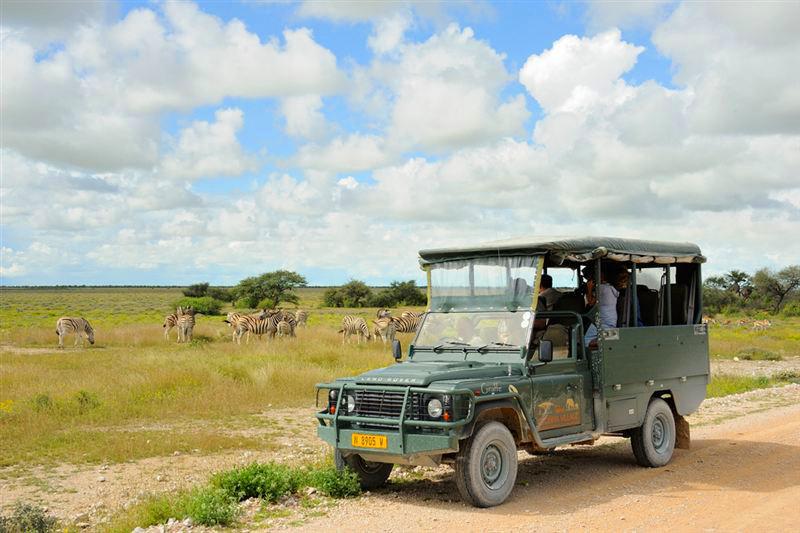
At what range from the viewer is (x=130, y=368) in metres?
22.6

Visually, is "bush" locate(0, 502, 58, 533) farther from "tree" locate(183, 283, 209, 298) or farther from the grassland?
"tree" locate(183, 283, 209, 298)

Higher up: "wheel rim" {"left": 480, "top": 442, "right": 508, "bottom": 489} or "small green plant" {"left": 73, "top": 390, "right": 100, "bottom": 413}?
"wheel rim" {"left": 480, "top": 442, "right": 508, "bottom": 489}

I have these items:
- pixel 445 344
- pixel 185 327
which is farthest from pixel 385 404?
pixel 185 327

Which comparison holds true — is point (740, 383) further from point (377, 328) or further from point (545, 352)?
point (377, 328)

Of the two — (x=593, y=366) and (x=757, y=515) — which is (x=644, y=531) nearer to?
(x=757, y=515)

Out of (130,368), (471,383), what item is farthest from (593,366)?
(130,368)

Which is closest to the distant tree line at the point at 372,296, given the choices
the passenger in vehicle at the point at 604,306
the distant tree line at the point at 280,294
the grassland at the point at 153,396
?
the distant tree line at the point at 280,294

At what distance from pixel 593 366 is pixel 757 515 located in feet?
8.66

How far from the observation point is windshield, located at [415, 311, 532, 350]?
984 centimetres

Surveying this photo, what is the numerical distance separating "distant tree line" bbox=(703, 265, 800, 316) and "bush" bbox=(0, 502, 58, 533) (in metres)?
69.1

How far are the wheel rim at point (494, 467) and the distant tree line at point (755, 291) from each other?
2651 inches

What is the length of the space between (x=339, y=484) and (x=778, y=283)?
78716mm

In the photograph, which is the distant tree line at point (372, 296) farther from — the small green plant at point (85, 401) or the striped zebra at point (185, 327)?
the small green plant at point (85, 401)

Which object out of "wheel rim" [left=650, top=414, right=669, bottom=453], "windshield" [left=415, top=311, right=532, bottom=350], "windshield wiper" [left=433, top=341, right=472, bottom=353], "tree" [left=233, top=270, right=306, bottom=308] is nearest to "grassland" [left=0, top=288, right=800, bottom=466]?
"windshield" [left=415, top=311, right=532, bottom=350]
